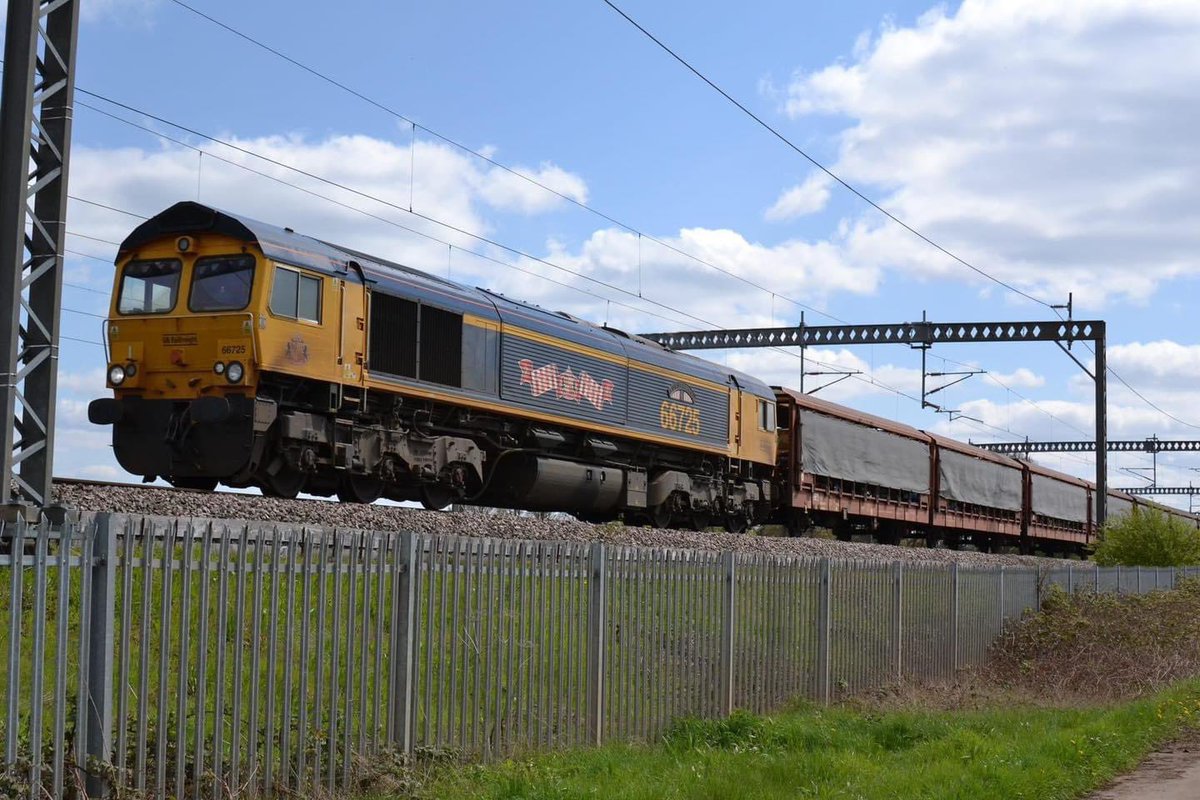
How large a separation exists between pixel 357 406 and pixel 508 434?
3.75 m

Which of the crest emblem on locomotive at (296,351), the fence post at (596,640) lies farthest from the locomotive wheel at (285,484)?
the fence post at (596,640)

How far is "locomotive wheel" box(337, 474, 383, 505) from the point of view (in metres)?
17.5

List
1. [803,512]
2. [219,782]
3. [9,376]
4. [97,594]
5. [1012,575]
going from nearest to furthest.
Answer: [97,594], [219,782], [9,376], [1012,575], [803,512]

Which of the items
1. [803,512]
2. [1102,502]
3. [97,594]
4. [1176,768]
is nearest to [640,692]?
[1176,768]

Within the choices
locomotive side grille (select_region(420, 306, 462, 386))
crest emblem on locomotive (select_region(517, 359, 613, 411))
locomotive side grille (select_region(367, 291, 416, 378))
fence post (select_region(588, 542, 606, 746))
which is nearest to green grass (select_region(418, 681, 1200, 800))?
fence post (select_region(588, 542, 606, 746))

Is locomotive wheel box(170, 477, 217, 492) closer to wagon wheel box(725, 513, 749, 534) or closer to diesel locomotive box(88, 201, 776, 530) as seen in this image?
diesel locomotive box(88, 201, 776, 530)

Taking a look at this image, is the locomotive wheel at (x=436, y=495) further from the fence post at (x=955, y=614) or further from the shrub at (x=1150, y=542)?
the shrub at (x=1150, y=542)

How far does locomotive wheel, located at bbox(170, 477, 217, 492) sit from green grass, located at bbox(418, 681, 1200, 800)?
315 inches

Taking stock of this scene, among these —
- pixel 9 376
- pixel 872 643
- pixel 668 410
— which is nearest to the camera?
pixel 9 376

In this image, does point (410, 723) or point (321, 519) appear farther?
point (321, 519)

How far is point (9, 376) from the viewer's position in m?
10.2

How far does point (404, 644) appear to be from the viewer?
8.30 meters

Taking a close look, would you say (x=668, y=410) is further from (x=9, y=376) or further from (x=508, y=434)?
(x=9, y=376)

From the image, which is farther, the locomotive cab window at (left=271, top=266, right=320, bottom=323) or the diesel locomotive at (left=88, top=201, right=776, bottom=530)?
the locomotive cab window at (left=271, top=266, right=320, bottom=323)
